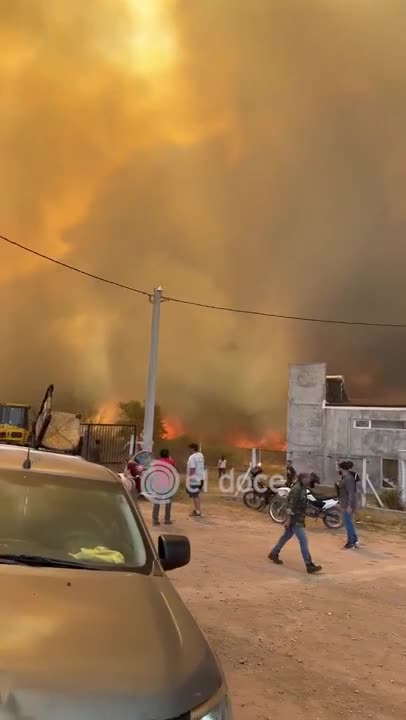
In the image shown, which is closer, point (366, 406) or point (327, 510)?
point (327, 510)

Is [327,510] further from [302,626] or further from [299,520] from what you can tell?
[302,626]

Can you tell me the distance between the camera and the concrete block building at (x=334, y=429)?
2489 centimetres

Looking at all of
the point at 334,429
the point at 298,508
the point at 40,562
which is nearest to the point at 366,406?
the point at 334,429

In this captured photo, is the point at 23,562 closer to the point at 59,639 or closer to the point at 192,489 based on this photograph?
the point at 59,639

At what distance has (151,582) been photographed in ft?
8.91

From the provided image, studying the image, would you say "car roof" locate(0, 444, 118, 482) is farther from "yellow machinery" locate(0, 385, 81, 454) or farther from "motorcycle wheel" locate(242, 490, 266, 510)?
"yellow machinery" locate(0, 385, 81, 454)

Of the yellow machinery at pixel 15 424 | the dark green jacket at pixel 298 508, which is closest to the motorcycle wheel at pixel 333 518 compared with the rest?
the dark green jacket at pixel 298 508

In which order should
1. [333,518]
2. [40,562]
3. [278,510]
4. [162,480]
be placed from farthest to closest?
[278,510] → [333,518] → [162,480] → [40,562]

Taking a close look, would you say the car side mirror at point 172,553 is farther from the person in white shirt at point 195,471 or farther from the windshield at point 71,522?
the person in white shirt at point 195,471

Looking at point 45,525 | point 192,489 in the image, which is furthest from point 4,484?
point 192,489

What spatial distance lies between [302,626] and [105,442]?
1931 cm

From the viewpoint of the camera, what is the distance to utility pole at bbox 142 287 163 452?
1570cm

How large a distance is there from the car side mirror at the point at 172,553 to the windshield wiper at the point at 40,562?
1.75 feet

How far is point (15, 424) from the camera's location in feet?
79.2
